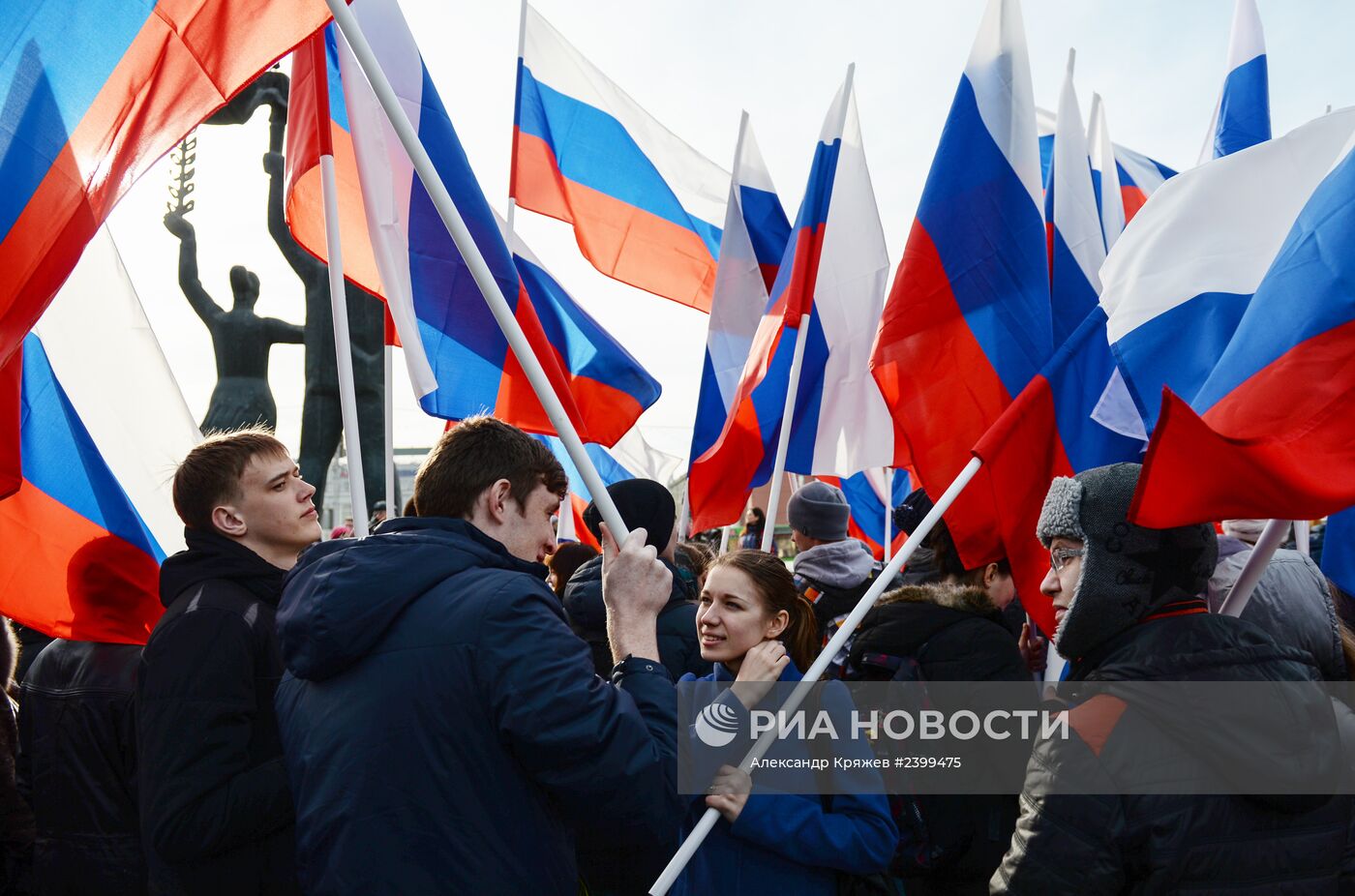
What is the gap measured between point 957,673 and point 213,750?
2.17 meters

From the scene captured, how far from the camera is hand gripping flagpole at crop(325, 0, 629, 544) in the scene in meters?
2.27

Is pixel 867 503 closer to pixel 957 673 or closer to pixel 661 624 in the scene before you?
pixel 957 673

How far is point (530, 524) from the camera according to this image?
7.04 feet

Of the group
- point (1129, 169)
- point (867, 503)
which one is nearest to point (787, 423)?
point (1129, 169)

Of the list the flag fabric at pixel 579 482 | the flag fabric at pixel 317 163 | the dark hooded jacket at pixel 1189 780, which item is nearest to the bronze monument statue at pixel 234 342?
the flag fabric at pixel 579 482

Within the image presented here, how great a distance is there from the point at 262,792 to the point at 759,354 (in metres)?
3.23

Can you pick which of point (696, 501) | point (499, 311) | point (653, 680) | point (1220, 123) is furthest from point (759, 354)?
point (653, 680)

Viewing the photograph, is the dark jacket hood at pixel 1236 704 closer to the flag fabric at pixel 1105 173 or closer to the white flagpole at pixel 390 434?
the white flagpole at pixel 390 434

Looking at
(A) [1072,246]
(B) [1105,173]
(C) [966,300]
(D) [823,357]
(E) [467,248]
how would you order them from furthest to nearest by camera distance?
(B) [1105,173] → (D) [823,357] → (A) [1072,246] → (C) [966,300] → (E) [467,248]

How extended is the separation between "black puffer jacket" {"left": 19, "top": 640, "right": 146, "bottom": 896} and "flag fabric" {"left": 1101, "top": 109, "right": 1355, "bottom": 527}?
8.58ft

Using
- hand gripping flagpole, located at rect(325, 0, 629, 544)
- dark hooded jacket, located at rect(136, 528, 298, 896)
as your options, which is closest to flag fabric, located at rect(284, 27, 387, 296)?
hand gripping flagpole, located at rect(325, 0, 629, 544)

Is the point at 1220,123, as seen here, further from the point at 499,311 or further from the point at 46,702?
the point at 46,702

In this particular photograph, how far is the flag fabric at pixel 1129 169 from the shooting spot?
6961 mm

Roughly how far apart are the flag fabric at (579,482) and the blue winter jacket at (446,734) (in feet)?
11.6
